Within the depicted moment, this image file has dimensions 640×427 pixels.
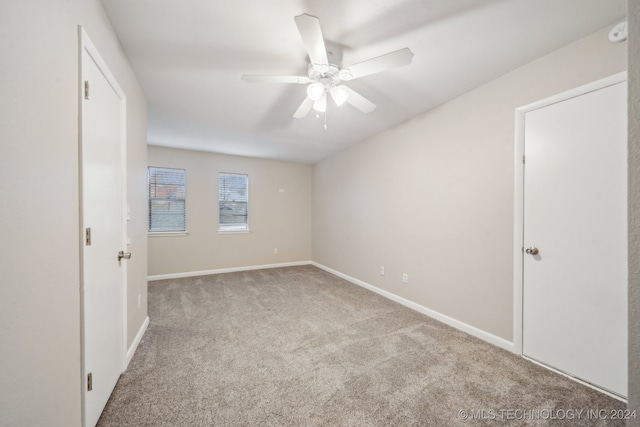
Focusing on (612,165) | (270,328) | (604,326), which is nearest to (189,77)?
(270,328)

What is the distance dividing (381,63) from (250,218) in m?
4.23

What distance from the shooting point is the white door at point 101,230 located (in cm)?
121

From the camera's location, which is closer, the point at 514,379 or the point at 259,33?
the point at 259,33

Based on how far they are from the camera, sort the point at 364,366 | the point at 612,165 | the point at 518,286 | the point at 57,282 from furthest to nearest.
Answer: the point at 518,286, the point at 364,366, the point at 612,165, the point at 57,282

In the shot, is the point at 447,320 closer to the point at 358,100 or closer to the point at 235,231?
the point at 358,100

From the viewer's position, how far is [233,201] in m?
5.05

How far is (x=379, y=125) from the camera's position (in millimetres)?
3287

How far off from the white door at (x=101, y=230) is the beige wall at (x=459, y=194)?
298 centimetres

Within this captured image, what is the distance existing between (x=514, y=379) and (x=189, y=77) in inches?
144

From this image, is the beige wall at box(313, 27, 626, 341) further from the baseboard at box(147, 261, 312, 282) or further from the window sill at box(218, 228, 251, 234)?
the window sill at box(218, 228, 251, 234)


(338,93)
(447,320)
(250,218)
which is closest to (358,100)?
(338,93)

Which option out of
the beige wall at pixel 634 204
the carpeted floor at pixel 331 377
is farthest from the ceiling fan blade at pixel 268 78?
the carpeted floor at pixel 331 377

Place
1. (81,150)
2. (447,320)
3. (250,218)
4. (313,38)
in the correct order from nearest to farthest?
(81,150), (313,38), (447,320), (250,218)

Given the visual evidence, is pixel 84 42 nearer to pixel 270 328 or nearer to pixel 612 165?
pixel 270 328
